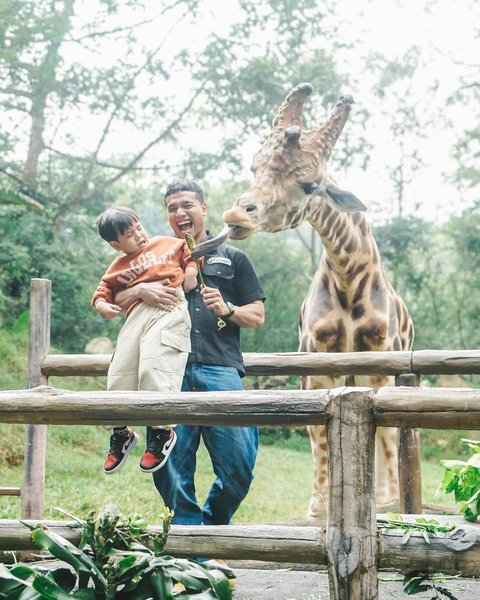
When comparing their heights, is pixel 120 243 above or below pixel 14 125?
below

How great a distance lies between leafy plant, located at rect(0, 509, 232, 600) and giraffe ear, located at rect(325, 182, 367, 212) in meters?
2.63

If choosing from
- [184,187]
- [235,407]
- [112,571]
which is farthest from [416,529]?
[184,187]

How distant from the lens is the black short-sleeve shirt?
4.06 metres

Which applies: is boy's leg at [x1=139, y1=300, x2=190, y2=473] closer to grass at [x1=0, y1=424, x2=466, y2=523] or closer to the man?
the man

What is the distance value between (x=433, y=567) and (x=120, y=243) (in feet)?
6.50

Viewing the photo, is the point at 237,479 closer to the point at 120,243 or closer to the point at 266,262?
the point at 120,243

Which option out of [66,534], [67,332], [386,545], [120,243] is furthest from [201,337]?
[67,332]

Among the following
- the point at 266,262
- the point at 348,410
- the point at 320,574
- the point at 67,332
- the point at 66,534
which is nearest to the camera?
the point at 348,410

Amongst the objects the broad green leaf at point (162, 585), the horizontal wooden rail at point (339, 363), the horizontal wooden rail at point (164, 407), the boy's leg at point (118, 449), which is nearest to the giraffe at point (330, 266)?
the horizontal wooden rail at point (339, 363)

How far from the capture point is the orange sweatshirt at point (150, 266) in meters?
3.99

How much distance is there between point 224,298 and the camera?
4.16m

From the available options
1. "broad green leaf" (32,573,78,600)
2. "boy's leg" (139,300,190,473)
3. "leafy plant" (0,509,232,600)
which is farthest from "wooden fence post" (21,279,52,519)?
"broad green leaf" (32,573,78,600)

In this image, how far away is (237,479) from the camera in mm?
4004

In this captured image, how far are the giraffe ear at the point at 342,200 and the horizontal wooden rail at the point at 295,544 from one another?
2424 millimetres
